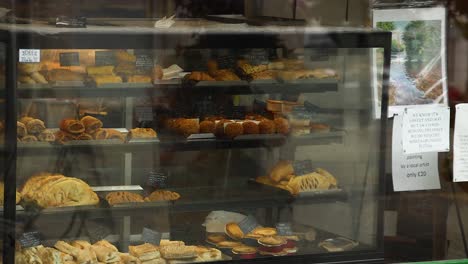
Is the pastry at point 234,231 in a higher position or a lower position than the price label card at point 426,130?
lower

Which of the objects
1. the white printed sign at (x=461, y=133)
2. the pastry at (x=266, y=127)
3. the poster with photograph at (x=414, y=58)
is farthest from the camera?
the white printed sign at (x=461, y=133)

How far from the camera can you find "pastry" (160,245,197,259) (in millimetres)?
4309

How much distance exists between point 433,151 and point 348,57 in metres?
0.71

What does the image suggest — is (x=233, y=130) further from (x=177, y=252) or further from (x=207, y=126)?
(x=177, y=252)

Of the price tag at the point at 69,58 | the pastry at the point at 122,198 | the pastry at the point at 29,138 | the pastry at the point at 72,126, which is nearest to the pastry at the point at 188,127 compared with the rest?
the pastry at the point at 122,198

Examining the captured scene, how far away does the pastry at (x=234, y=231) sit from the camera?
4484 mm

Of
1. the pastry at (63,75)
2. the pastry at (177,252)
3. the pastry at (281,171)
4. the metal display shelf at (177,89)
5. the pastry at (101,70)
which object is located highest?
the pastry at (101,70)

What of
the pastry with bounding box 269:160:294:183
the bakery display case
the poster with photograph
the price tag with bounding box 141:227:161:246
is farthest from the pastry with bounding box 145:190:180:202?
the poster with photograph

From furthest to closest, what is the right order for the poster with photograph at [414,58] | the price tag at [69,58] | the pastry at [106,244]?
the poster with photograph at [414,58]
the pastry at [106,244]
the price tag at [69,58]

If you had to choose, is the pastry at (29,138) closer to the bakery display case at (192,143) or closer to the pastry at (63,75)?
the bakery display case at (192,143)

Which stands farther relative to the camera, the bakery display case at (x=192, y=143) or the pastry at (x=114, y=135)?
the pastry at (x=114, y=135)

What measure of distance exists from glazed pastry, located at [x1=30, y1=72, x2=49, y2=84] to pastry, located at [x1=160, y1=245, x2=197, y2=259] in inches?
37.3

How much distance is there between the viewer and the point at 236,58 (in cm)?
434

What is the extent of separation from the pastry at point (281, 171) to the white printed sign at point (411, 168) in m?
0.59
